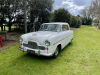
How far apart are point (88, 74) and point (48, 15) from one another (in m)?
8.63

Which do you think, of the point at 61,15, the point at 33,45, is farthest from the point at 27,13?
the point at 33,45

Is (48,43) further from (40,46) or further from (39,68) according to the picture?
(39,68)

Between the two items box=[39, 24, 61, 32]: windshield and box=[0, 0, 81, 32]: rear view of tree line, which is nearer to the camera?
box=[39, 24, 61, 32]: windshield

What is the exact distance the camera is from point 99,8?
806 inches

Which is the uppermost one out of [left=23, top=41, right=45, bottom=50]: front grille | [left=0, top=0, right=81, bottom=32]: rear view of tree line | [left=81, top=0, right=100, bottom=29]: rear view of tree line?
[left=81, top=0, right=100, bottom=29]: rear view of tree line

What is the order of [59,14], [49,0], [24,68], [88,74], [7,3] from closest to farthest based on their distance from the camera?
[88,74] < [24,68] < [7,3] < [49,0] < [59,14]

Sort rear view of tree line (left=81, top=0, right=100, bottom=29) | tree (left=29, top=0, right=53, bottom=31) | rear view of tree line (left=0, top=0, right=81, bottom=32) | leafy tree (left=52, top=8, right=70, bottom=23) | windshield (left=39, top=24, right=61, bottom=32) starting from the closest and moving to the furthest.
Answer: windshield (left=39, top=24, right=61, bottom=32), rear view of tree line (left=0, top=0, right=81, bottom=32), tree (left=29, top=0, right=53, bottom=31), leafy tree (left=52, top=8, right=70, bottom=23), rear view of tree line (left=81, top=0, right=100, bottom=29)

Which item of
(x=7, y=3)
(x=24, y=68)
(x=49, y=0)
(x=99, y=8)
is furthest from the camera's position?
(x=99, y=8)

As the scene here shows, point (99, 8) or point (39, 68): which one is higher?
point (99, 8)

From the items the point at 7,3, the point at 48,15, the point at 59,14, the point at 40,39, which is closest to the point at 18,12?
the point at 7,3

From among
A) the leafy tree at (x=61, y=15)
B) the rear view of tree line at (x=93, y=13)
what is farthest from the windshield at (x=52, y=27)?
the rear view of tree line at (x=93, y=13)

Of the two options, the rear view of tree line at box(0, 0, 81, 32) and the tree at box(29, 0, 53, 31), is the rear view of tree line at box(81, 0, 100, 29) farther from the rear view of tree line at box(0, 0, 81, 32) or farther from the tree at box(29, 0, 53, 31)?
the rear view of tree line at box(0, 0, 81, 32)

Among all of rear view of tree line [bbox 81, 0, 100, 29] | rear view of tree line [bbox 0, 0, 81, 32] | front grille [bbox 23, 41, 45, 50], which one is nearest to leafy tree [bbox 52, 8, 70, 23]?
rear view of tree line [bbox 0, 0, 81, 32]

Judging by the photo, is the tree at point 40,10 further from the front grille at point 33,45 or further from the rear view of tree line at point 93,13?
the rear view of tree line at point 93,13
